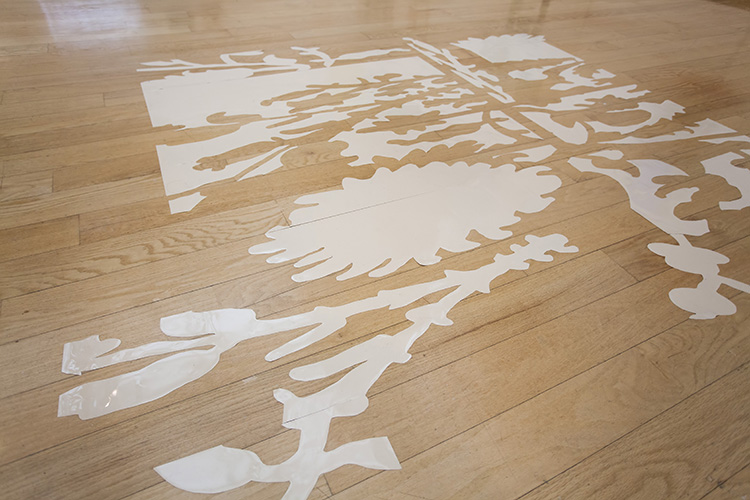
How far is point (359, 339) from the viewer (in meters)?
1.05

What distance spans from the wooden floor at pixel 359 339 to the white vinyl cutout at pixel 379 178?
3 centimetres

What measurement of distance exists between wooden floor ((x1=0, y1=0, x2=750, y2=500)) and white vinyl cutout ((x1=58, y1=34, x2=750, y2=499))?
0.03 meters

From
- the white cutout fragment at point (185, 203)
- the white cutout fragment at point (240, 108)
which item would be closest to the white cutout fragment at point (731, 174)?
the white cutout fragment at point (240, 108)

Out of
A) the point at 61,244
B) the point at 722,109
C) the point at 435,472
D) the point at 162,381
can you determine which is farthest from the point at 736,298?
the point at 61,244

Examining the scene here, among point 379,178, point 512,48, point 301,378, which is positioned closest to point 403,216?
point 379,178

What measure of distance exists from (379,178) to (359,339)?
69cm

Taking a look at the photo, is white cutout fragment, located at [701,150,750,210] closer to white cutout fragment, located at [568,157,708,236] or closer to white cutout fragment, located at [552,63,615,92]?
white cutout fragment, located at [568,157,708,236]

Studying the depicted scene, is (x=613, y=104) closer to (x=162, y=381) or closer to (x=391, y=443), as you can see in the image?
(x=391, y=443)

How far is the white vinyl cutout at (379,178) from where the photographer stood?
3.05 feet

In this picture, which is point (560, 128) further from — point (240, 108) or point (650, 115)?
point (240, 108)

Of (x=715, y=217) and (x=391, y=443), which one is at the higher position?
(x=715, y=217)

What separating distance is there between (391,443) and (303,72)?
73.1 inches

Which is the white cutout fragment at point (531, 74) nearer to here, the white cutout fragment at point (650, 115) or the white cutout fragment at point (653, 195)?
the white cutout fragment at point (650, 115)

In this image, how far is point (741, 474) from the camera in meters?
0.86
